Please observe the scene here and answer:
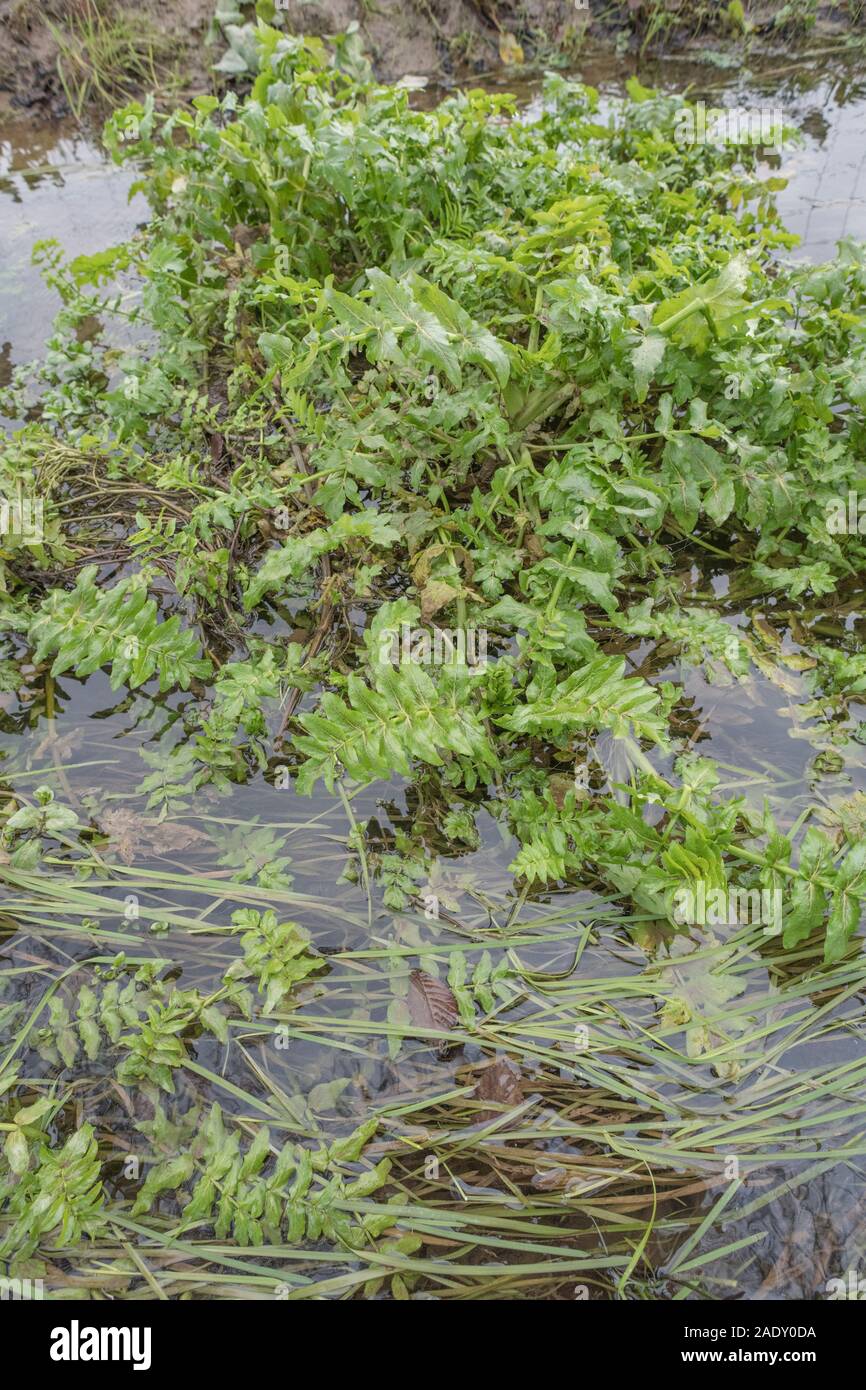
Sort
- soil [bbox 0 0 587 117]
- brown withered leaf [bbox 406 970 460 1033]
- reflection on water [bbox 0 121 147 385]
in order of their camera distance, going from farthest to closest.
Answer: soil [bbox 0 0 587 117] < reflection on water [bbox 0 121 147 385] < brown withered leaf [bbox 406 970 460 1033]

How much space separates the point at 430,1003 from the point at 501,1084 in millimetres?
266

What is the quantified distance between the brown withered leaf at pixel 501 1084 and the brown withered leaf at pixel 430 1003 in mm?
149

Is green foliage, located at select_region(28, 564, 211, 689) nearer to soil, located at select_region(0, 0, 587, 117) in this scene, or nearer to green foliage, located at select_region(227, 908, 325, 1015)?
green foliage, located at select_region(227, 908, 325, 1015)

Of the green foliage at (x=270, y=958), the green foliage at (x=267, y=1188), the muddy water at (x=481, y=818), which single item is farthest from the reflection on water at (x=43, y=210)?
the green foliage at (x=267, y=1188)

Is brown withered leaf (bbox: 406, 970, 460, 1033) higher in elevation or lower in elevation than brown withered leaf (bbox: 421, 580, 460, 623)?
lower

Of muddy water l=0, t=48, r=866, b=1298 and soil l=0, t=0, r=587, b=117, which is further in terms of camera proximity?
soil l=0, t=0, r=587, b=117

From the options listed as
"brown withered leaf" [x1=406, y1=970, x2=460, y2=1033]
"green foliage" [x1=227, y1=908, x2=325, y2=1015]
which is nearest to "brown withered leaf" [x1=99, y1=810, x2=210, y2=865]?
"green foliage" [x1=227, y1=908, x2=325, y2=1015]

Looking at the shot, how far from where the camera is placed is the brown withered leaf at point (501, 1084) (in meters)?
2.20

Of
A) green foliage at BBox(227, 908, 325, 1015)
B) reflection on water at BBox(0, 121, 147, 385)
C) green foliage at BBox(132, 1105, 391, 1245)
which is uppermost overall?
reflection on water at BBox(0, 121, 147, 385)

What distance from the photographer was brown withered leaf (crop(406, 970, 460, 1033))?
2.30 m

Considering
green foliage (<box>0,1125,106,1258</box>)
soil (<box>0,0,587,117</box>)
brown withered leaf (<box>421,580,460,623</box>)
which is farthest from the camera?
soil (<box>0,0,587,117</box>)

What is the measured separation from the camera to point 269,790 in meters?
2.78

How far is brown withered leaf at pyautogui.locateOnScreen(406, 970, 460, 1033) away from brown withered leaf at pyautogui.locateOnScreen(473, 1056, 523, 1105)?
5.9 inches
